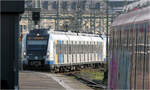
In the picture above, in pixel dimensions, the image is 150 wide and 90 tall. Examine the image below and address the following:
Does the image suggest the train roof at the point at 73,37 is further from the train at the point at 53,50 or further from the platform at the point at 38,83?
the platform at the point at 38,83

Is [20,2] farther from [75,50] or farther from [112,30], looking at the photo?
[75,50]

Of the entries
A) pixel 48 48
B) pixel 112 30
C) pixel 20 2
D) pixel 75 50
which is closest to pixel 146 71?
pixel 20 2

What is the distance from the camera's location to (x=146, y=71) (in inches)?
347

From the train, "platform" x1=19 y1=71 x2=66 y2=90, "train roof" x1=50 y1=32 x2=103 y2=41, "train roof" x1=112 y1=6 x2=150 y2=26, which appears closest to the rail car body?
"train roof" x1=112 y1=6 x2=150 y2=26

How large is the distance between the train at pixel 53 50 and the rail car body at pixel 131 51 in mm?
18658

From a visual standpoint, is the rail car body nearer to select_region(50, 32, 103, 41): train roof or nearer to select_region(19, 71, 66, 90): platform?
select_region(19, 71, 66, 90): platform

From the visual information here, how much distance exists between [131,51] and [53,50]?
21.6 m

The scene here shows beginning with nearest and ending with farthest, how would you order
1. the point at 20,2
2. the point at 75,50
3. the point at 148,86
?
the point at 148,86 → the point at 20,2 → the point at 75,50

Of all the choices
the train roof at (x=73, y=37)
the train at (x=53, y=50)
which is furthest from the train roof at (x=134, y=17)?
the train roof at (x=73, y=37)

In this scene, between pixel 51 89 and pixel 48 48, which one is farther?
pixel 48 48

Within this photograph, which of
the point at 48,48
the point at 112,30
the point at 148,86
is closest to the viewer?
the point at 148,86

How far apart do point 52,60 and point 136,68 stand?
72.8 ft

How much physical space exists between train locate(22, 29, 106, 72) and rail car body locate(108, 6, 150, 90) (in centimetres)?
1866

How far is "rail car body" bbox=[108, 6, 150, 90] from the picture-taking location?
→ 901 centimetres
